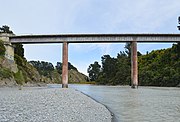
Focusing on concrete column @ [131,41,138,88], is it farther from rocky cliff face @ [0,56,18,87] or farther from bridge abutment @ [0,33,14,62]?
bridge abutment @ [0,33,14,62]

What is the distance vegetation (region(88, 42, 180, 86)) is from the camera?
327ft

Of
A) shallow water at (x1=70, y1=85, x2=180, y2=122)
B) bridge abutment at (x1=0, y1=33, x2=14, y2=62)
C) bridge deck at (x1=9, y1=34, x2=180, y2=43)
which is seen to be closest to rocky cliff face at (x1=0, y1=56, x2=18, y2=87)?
bridge abutment at (x1=0, y1=33, x2=14, y2=62)

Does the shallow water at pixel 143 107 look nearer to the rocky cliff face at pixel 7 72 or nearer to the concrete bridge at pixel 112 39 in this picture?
the rocky cliff face at pixel 7 72

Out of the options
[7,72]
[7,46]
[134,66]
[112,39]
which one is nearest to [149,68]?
[134,66]

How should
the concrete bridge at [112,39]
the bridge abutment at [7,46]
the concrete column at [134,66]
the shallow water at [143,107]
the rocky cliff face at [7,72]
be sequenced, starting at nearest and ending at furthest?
the shallow water at [143,107] < the rocky cliff face at [7,72] < the bridge abutment at [7,46] < the concrete bridge at [112,39] < the concrete column at [134,66]

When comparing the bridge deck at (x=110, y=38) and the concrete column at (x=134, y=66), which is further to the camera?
the concrete column at (x=134, y=66)

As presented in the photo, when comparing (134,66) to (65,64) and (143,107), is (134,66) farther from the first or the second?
(143,107)

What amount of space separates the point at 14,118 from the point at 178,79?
87252mm

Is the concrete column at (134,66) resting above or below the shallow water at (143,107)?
above

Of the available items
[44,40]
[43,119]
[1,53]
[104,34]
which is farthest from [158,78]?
[43,119]

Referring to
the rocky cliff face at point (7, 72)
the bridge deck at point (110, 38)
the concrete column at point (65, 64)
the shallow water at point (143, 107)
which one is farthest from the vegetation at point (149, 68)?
the shallow water at point (143, 107)

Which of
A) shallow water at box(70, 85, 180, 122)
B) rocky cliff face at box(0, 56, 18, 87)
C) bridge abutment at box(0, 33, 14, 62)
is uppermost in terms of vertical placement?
bridge abutment at box(0, 33, 14, 62)

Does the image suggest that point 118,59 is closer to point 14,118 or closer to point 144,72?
point 144,72

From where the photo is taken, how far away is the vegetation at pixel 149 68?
327 feet
